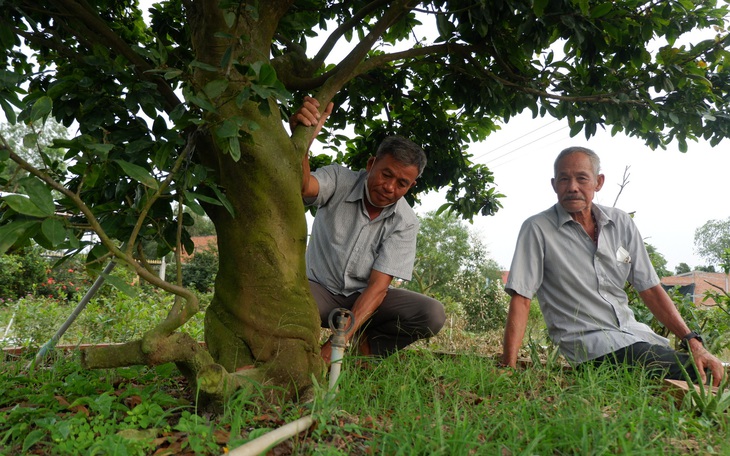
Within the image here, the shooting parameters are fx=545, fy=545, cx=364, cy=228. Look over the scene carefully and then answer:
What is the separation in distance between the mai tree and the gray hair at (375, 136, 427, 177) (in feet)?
1.36

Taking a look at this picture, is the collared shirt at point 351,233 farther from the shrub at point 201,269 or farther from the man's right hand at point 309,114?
the shrub at point 201,269

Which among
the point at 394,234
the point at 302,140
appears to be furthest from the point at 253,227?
the point at 394,234

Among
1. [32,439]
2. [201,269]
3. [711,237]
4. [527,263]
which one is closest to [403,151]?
[527,263]

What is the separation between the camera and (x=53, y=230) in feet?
4.96

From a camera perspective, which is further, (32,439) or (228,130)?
(228,130)

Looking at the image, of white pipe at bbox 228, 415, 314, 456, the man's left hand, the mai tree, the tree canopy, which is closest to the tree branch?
the mai tree

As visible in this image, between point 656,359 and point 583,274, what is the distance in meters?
0.56

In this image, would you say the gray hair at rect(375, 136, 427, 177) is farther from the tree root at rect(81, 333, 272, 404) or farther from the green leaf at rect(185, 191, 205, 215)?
the tree root at rect(81, 333, 272, 404)

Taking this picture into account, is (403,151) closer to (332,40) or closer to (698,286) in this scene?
(332,40)

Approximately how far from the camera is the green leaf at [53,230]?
4.91 feet

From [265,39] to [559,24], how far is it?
135cm

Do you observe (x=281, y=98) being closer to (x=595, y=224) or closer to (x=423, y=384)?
(x=423, y=384)

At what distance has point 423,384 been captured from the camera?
244cm

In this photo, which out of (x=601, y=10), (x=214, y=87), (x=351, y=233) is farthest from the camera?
(x=351, y=233)
